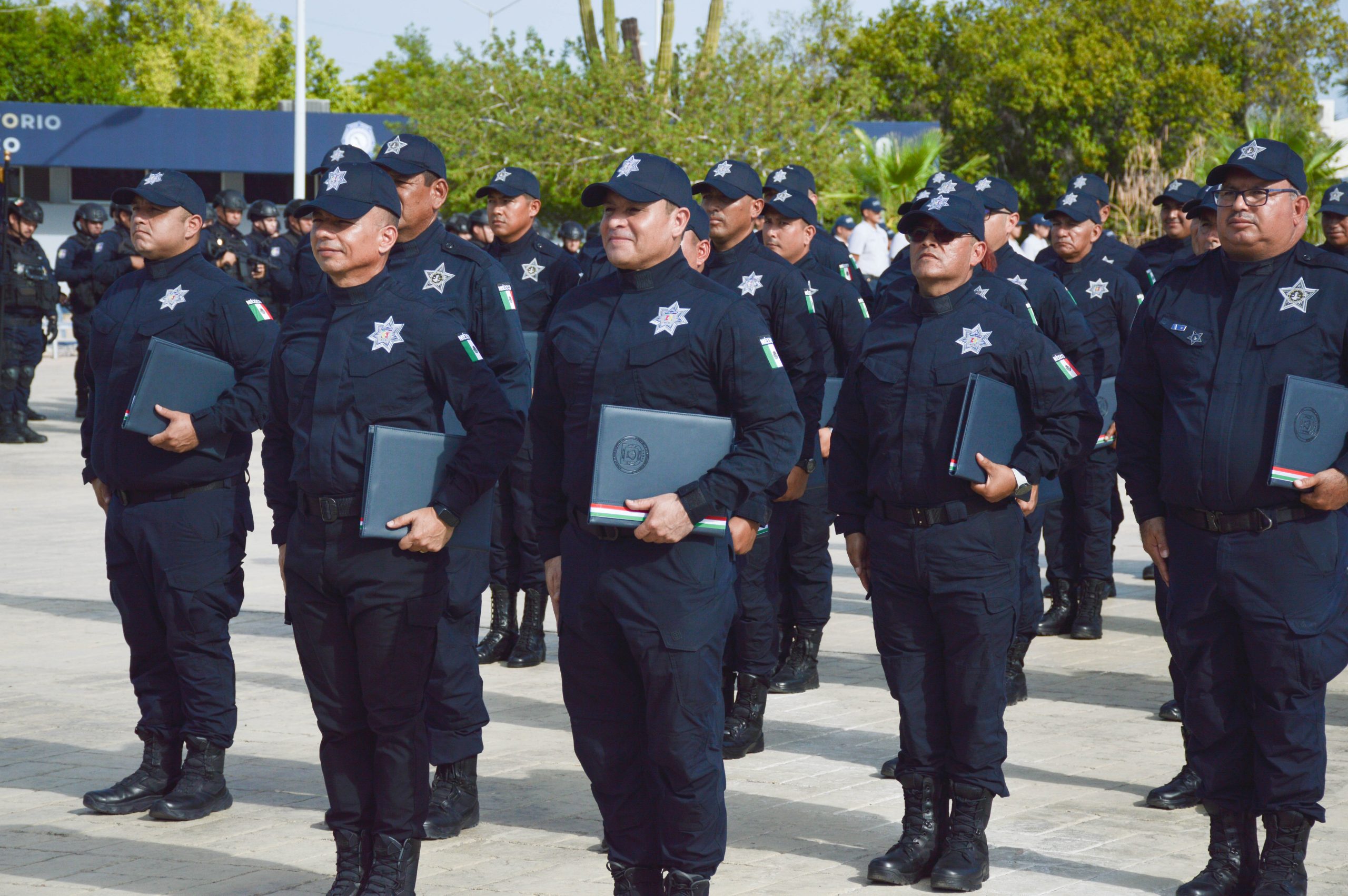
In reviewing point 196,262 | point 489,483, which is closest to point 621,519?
point 489,483

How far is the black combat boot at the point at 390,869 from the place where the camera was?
4906mm

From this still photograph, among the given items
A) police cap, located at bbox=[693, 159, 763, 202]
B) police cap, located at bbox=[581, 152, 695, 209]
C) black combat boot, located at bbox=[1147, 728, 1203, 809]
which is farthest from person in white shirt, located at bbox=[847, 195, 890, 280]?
police cap, located at bbox=[581, 152, 695, 209]

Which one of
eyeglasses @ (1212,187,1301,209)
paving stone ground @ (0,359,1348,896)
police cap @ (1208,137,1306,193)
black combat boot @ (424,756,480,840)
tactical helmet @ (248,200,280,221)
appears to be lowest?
paving stone ground @ (0,359,1348,896)

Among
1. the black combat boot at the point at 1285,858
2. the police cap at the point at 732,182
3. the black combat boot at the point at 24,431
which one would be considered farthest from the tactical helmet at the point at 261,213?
the black combat boot at the point at 1285,858

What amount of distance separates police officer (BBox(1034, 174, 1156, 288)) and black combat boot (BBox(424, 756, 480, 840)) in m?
5.39

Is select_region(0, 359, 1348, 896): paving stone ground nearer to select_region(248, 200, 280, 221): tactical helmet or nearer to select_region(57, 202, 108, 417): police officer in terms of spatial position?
select_region(248, 200, 280, 221): tactical helmet

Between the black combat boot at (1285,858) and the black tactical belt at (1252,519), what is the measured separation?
89 centimetres

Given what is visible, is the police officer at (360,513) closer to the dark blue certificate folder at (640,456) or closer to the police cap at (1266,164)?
the dark blue certificate folder at (640,456)

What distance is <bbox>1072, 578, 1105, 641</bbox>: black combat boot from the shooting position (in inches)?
377

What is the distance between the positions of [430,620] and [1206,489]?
2.43m

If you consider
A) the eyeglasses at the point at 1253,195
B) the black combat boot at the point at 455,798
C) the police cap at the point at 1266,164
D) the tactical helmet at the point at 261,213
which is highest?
the tactical helmet at the point at 261,213

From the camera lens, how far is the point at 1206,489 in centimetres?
516

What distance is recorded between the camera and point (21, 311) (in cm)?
1786

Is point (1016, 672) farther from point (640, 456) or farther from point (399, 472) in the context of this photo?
point (399, 472)
